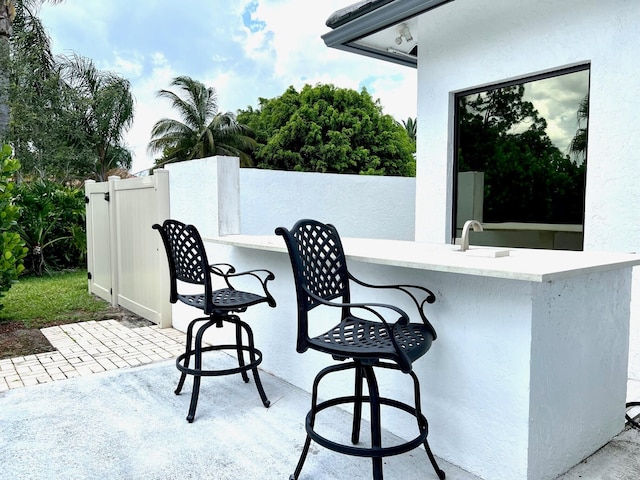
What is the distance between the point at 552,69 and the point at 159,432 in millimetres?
3753

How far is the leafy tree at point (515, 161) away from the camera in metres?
4.20

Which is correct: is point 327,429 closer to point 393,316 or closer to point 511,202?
point 393,316

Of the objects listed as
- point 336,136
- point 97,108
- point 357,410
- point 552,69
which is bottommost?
point 357,410

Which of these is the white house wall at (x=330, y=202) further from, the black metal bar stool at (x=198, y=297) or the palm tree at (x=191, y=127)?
the palm tree at (x=191, y=127)

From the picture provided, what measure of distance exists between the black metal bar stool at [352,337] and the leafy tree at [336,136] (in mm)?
13832

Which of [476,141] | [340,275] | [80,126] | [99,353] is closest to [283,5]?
[80,126]

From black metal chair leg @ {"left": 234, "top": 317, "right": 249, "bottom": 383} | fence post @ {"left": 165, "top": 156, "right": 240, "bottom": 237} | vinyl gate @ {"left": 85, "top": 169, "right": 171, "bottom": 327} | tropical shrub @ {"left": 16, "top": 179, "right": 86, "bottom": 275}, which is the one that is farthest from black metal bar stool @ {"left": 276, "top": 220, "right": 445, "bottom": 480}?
tropical shrub @ {"left": 16, "top": 179, "right": 86, "bottom": 275}

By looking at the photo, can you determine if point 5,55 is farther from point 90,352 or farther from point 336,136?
point 90,352

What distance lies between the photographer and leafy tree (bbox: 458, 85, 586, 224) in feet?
13.8

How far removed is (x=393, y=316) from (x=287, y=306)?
3.17ft

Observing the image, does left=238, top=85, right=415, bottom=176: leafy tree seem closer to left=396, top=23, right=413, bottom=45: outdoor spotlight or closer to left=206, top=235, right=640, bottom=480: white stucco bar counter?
left=396, top=23, right=413, bottom=45: outdoor spotlight

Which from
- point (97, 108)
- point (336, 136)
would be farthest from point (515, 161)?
point (97, 108)

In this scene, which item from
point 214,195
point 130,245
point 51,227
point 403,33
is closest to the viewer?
point 214,195

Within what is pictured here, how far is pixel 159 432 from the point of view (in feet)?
8.71
